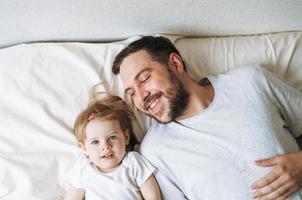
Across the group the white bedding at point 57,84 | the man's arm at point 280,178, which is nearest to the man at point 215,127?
the man's arm at point 280,178

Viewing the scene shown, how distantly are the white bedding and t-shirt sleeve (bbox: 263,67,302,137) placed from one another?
0.58ft

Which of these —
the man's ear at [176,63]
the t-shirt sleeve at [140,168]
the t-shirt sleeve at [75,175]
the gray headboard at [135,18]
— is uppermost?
the gray headboard at [135,18]

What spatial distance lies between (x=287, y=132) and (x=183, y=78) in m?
0.38

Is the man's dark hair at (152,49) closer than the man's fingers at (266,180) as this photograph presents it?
No

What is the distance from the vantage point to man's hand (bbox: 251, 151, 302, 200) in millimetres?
987

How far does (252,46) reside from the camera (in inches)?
52.9

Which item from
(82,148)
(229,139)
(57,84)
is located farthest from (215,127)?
(57,84)

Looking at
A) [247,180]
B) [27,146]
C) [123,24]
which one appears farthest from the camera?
[123,24]

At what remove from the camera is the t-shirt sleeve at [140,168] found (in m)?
1.08

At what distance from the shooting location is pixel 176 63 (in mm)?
1204

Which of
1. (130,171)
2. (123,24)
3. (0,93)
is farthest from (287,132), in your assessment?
(0,93)

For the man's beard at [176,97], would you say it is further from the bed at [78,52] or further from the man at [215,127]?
the bed at [78,52]

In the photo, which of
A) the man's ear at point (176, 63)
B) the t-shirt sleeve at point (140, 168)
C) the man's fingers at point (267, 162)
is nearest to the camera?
the man's fingers at point (267, 162)

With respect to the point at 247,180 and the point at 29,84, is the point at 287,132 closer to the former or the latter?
the point at 247,180
